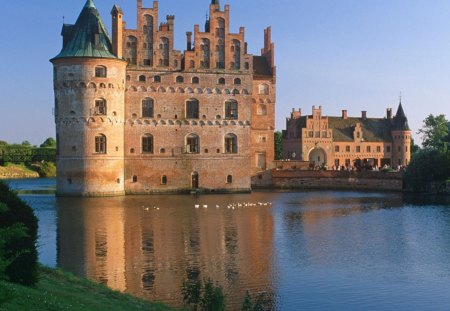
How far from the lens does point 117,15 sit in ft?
171

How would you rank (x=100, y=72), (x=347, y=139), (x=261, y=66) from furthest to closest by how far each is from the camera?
(x=347, y=139), (x=261, y=66), (x=100, y=72)

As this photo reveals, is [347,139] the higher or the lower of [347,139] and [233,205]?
the higher

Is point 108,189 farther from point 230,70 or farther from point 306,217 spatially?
point 306,217

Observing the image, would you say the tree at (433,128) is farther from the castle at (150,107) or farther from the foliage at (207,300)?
the foliage at (207,300)

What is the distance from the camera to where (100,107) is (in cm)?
5044

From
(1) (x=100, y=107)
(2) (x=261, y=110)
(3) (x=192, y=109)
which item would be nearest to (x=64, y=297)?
(1) (x=100, y=107)

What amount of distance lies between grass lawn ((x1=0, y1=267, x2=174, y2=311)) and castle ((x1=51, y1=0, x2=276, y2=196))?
112 feet

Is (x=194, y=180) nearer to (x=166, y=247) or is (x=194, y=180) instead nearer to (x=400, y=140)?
(x=166, y=247)

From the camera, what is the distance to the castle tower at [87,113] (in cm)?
4991

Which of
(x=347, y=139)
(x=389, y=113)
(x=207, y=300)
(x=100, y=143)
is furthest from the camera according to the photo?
(x=389, y=113)

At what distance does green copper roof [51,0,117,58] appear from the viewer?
50.2 m

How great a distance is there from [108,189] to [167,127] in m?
8.26

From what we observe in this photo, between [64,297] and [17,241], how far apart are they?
1.60 m

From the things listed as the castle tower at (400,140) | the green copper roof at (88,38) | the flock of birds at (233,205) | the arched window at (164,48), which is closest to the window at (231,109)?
the arched window at (164,48)
